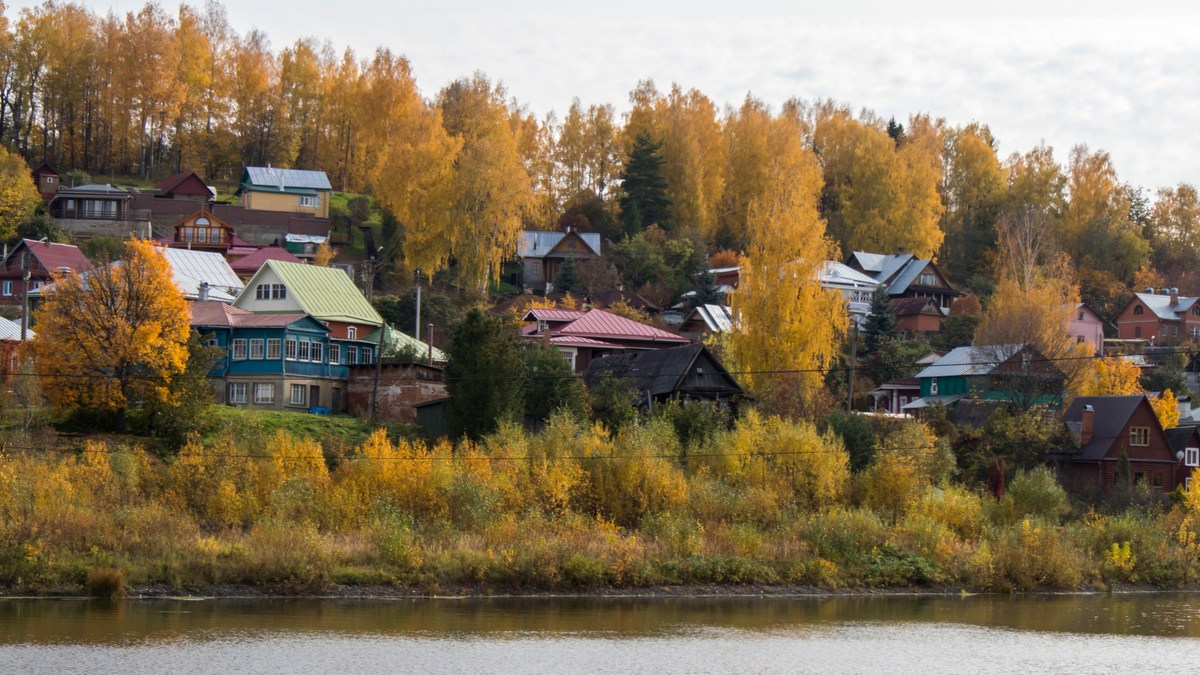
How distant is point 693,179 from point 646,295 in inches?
543

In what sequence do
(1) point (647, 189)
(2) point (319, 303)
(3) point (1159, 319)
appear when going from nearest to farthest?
(2) point (319, 303)
(3) point (1159, 319)
(1) point (647, 189)

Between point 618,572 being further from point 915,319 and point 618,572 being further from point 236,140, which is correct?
point 236,140

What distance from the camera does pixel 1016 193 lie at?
9956 centimetres

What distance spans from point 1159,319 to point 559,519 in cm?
5733

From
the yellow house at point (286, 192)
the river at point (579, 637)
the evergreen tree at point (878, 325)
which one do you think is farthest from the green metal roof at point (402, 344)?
the yellow house at point (286, 192)

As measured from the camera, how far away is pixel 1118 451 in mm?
54000

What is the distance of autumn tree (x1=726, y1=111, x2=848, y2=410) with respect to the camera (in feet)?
184

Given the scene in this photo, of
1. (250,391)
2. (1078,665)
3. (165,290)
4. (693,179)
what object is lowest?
(1078,665)

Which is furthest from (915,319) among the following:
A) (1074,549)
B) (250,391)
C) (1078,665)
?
(1078,665)

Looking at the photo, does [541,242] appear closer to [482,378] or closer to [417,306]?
[417,306]

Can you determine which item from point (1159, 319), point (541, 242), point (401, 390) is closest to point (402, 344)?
point (401, 390)

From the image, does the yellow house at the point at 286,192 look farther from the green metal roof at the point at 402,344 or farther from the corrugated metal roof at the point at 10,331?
the corrugated metal roof at the point at 10,331

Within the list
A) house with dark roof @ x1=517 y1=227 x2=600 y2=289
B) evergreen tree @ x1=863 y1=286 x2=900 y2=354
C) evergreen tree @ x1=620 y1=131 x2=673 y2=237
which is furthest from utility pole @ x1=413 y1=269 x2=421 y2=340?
evergreen tree @ x1=863 y1=286 x2=900 y2=354

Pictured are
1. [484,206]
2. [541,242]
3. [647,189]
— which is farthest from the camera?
[647,189]
